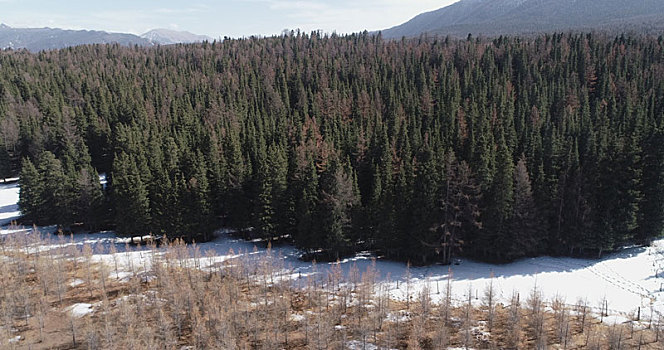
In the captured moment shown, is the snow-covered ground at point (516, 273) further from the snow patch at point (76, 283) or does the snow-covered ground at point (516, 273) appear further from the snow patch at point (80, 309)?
the snow patch at point (80, 309)

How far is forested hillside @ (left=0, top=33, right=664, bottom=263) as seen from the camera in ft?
160

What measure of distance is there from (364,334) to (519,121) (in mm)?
64301

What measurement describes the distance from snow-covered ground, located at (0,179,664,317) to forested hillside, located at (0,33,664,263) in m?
2.09

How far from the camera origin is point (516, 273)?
4569 centimetres

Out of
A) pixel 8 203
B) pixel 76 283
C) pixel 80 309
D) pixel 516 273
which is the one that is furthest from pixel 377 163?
pixel 8 203

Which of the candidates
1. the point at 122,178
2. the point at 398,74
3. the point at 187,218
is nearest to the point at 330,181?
the point at 187,218

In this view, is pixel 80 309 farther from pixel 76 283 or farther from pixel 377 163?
pixel 377 163

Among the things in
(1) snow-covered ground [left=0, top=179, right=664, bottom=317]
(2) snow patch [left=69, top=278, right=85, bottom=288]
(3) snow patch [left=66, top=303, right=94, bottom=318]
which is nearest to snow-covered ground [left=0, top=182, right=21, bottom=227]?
(1) snow-covered ground [left=0, top=179, right=664, bottom=317]

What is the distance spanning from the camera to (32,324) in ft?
120

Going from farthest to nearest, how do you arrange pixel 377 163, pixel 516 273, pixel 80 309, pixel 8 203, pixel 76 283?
pixel 8 203 < pixel 377 163 < pixel 516 273 < pixel 76 283 < pixel 80 309

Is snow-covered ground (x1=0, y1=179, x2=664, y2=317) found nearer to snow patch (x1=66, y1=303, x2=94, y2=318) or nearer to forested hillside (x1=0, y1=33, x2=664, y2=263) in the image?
forested hillside (x1=0, y1=33, x2=664, y2=263)

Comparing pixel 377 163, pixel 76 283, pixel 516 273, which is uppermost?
pixel 377 163

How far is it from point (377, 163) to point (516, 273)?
24.5m

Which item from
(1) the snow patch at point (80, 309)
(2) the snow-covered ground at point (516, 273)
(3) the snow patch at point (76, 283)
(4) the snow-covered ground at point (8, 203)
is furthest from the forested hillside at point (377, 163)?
(1) the snow patch at point (80, 309)
